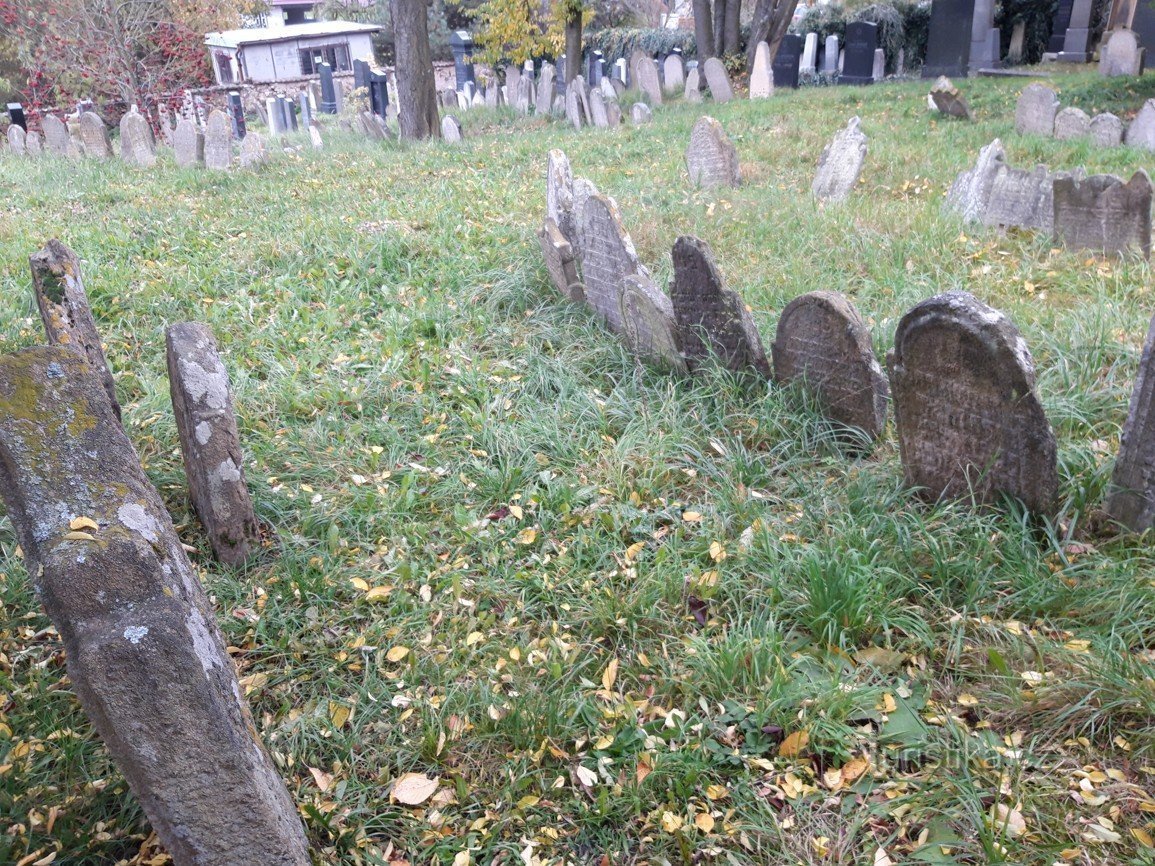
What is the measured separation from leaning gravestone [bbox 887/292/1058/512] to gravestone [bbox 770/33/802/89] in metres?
16.4

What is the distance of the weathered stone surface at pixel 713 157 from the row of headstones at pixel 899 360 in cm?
295

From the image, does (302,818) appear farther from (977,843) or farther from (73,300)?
(73,300)

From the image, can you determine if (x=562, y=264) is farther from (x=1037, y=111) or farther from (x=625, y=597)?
(x=1037, y=111)

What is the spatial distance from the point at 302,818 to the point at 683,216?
19.0 feet

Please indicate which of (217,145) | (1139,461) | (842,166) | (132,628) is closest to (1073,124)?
(842,166)

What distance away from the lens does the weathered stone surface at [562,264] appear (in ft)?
18.4

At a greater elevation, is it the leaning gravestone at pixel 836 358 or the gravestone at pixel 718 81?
the gravestone at pixel 718 81

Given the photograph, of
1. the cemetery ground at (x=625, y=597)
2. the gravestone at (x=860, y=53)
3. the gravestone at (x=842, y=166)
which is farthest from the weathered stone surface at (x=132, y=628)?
the gravestone at (x=860, y=53)

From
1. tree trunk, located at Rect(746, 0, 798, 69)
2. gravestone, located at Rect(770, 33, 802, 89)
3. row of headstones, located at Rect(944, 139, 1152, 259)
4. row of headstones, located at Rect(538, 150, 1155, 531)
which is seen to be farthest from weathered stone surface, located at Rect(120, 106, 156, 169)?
gravestone, located at Rect(770, 33, 802, 89)

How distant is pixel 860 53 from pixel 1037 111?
9.53 m

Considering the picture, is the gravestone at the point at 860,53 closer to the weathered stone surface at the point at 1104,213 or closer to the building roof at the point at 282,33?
the weathered stone surface at the point at 1104,213

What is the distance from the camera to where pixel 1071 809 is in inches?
87.1

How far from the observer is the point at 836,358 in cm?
398

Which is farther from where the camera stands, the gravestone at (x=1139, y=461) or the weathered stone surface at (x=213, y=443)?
the weathered stone surface at (x=213, y=443)
